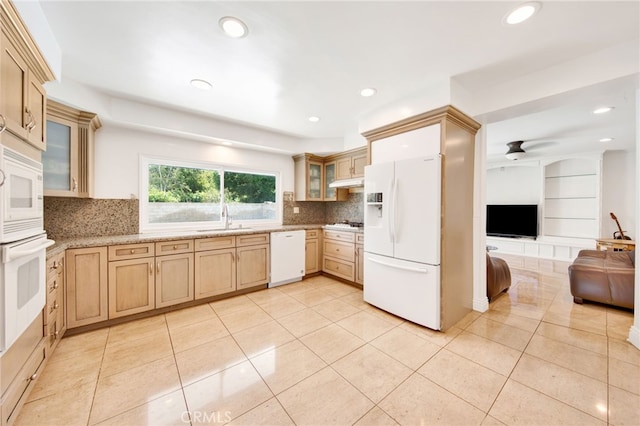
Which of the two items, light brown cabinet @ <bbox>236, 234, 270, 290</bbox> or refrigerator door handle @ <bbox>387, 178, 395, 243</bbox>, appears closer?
refrigerator door handle @ <bbox>387, 178, 395, 243</bbox>

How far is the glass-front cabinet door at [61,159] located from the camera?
2288mm

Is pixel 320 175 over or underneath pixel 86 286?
over

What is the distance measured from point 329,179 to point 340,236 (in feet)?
3.93

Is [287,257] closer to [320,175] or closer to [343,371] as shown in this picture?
[320,175]

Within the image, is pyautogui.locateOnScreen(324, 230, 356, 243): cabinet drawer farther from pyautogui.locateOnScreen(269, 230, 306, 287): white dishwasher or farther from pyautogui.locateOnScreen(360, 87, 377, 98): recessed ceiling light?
pyautogui.locateOnScreen(360, 87, 377, 98): recessed ceiling light

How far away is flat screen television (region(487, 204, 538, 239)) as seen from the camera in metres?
5.78

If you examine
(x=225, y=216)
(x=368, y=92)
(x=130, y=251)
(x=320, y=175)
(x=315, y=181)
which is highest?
(x=368, y=92)

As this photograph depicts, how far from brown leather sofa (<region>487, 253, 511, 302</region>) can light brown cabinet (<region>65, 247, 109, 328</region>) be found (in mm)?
4288

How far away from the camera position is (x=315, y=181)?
4.61 meters

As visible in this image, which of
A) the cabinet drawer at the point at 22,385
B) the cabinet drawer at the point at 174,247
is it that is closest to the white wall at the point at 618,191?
the cabinet drawer at the point at 174,247

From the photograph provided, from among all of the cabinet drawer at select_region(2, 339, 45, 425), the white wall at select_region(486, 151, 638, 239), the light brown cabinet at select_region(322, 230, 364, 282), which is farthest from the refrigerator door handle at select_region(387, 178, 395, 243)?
the white wall at select_region(486, 151, 638, 239)

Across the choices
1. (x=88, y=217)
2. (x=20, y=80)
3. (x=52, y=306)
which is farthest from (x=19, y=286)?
(x=88, y=217)

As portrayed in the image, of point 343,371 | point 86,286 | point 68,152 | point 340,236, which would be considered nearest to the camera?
point 343,371

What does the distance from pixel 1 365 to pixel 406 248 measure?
9.48 ft
